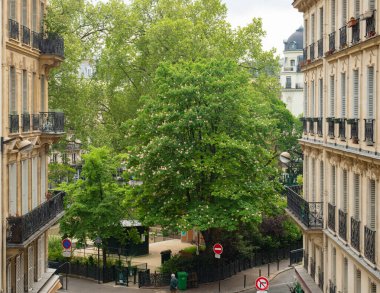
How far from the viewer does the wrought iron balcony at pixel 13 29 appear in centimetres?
2725

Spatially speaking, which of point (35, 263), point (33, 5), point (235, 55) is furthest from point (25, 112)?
point (235, 55)

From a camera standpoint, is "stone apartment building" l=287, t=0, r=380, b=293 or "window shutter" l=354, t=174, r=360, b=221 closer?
"stone apartment building" l=287, t=0, r=380, b=293

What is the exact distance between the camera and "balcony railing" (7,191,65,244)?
88.2 feet

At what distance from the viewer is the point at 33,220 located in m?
29.0

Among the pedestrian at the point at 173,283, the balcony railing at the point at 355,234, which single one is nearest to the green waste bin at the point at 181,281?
the pedestrian at the point at 173,283

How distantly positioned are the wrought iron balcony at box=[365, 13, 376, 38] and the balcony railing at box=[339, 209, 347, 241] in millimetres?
6783

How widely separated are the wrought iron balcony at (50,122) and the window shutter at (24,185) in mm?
2251

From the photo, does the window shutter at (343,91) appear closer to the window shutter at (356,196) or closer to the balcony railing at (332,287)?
the window shutter at (356,196)

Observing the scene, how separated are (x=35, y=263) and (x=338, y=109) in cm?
1398

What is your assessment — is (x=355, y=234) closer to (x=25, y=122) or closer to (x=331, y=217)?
(x=331, y=217)

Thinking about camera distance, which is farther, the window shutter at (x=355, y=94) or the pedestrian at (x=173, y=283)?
the pedestrian at (x=173, y=283)

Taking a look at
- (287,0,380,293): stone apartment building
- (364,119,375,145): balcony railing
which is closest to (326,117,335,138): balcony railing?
(287,0,380,293): stone apartment building

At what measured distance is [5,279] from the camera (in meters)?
26.8

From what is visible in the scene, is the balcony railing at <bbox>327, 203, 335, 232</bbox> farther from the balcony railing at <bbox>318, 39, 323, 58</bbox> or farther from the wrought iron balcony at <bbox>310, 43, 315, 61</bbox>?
the wrought iron balcony at <bbox>310, 43, 315, 61</bbox>
